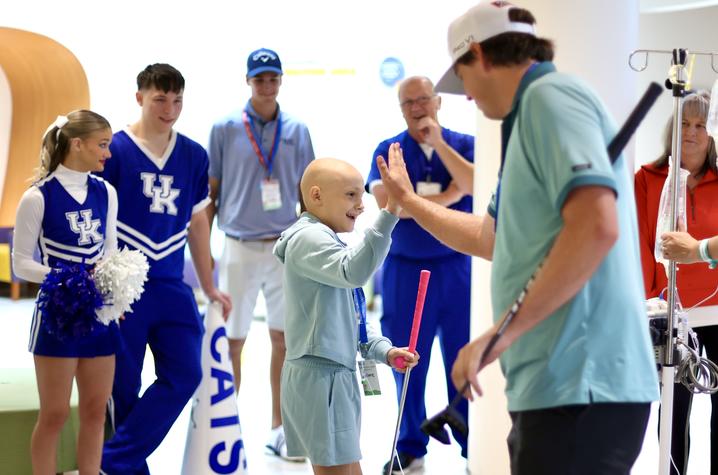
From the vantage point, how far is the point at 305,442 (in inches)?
111

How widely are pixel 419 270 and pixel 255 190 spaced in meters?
1.04

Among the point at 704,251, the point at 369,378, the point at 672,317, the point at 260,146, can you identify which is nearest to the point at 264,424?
the point at 260,146

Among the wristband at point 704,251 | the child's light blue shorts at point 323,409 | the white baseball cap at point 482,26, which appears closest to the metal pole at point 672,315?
the wristband at point 704,251

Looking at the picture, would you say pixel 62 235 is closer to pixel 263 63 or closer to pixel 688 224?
pixel 263 63

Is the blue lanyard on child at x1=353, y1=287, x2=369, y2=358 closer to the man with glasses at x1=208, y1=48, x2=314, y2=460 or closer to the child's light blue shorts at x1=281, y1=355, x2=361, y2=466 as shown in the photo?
the child's light blue shorts at x1=281, y1=355, x2=361, y2=466

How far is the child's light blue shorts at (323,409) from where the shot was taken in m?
2.78

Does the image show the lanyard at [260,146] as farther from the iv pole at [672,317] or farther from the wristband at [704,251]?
the wristband at [704,251]

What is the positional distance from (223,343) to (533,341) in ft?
8.20

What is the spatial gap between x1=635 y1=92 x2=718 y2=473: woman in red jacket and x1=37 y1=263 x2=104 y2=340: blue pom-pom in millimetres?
2065

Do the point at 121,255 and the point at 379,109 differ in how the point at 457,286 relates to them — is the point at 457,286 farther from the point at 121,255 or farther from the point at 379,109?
the point at 379,109

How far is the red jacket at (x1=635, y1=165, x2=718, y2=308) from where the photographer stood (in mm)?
3705

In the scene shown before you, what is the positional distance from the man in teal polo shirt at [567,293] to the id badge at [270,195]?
313cm

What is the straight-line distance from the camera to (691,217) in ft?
12.3

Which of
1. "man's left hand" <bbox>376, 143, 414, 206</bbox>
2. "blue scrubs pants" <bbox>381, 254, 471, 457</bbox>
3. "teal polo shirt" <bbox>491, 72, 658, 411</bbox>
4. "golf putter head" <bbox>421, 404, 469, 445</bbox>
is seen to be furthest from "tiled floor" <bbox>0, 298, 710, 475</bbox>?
"teal polo shirt" <bbox>491, 72, 658, 411</bbox>
